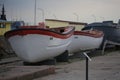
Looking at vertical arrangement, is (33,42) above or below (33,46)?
above

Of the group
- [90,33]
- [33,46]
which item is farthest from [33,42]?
[90,33]

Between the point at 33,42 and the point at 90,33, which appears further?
the point at 90,33

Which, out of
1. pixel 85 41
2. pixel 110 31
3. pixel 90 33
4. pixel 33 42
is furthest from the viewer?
pixel 110 31

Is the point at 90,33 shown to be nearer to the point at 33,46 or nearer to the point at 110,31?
the point at 110,31

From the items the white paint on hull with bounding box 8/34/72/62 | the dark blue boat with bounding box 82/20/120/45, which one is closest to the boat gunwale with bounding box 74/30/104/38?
the dark blue boat with bounding box 82/20/120/45

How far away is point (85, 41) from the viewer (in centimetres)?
2377

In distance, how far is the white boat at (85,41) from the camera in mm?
22641

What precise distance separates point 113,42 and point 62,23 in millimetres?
8796

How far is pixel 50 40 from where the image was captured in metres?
17.0

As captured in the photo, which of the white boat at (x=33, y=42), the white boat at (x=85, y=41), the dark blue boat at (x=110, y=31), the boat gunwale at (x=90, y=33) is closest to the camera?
the white boat at (x=33, y=42)

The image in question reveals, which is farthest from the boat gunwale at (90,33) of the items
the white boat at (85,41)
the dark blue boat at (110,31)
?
the dark blue boat at (110,31)

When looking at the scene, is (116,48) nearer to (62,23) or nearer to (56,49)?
(62,23)

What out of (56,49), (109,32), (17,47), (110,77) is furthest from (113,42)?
(110,77)

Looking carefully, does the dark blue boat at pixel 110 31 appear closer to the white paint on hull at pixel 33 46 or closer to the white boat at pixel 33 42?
the white boat at pixel 33 42
